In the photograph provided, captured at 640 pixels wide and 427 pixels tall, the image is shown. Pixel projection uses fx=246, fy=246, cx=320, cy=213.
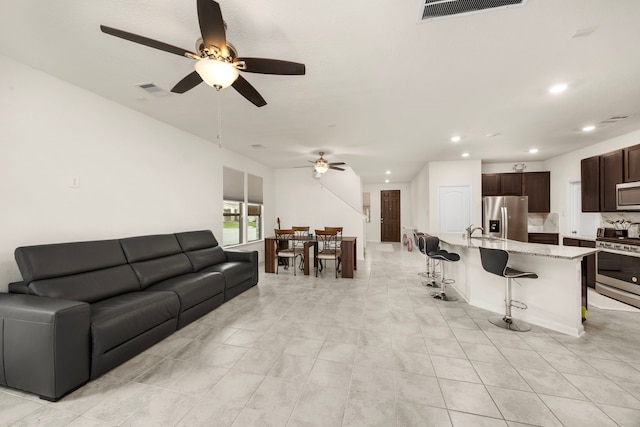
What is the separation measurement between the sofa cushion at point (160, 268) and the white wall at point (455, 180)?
5.86m

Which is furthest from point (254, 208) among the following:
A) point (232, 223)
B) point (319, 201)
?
point (319, 201)

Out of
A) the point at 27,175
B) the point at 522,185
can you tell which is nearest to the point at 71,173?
the point at 27,175

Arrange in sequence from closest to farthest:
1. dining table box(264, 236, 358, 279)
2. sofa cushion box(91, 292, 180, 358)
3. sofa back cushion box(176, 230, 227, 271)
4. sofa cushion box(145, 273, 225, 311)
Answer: sofa cushion box(91, 292, 180, 358) < sofa cushion box(145, 273, 225, 311) < sofa back cushion box(176, 230, 227, 271) < dining table box(264, 236, 358, 279)

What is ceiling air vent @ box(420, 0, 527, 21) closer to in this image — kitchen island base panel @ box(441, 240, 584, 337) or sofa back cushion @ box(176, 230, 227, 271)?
kitchen island base panel @ box(441, 240, 584, 337)

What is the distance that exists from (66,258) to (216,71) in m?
2.46

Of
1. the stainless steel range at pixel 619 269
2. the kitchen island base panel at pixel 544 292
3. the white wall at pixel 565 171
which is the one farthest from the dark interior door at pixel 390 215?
A: the kitchen island base panel at pixel 544 292

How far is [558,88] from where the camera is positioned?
9.24ft

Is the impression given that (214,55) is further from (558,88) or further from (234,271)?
(558,88)

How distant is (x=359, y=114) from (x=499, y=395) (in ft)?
11.0

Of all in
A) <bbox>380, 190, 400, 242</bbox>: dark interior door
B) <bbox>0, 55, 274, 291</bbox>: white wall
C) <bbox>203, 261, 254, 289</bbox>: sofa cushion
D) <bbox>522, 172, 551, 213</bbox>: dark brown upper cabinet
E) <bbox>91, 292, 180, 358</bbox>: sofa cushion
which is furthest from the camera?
<bbox>380, 190, 400, 242</bbox>: dark interior door

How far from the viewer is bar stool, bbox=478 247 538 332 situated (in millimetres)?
2787

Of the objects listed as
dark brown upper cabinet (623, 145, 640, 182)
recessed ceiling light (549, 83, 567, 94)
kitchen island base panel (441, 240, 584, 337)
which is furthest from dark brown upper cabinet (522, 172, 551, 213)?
recessed ceiling light (549, 83, 567, 94)

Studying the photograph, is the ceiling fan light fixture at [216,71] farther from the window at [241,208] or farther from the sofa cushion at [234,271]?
the window at [241,208]

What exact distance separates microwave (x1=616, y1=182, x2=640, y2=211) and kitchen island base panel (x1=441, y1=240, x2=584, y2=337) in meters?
2.61
